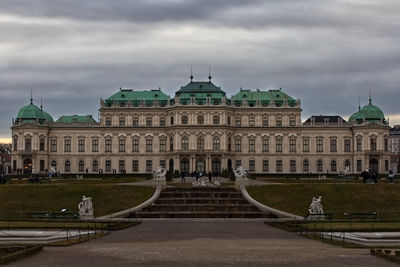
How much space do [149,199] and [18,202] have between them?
11679mm

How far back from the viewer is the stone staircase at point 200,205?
55.3 metres

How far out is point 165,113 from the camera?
404 feet

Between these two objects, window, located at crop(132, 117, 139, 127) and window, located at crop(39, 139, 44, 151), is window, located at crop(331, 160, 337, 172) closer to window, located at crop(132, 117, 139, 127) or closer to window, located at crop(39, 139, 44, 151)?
window, located at crop(132, 117, 139, 127)

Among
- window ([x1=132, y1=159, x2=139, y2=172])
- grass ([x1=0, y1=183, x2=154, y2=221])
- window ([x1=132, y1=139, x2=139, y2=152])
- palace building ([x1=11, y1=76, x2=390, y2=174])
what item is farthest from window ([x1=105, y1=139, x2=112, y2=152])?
grass ([x1=0, y1=183, x2=154, y2=221])

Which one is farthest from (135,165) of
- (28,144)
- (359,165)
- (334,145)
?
(359,165)

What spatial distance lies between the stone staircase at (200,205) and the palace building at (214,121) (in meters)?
55.4

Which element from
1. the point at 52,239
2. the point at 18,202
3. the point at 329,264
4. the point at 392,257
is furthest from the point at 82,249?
the point at 18,202

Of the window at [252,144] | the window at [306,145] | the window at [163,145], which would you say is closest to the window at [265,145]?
the window at [252,144]

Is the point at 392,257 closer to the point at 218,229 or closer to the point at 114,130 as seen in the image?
the point at 218,229

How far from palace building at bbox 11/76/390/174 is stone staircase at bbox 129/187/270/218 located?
5542cm

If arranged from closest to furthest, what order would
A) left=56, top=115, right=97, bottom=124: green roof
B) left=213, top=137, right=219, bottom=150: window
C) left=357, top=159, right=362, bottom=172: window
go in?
1. left=213, top=137, right=219, bottom=150: window
2. left=357, top=159, right=362, bottom=172: window
3. left=56, top=115, right=97, bottom=124: green roof

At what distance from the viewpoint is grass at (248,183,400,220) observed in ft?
188

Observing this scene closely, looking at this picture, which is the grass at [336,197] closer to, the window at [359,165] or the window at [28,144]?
the window at [359,165]

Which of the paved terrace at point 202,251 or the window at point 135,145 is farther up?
the window at point 135,145
